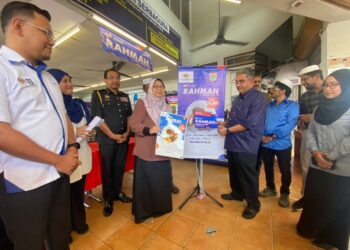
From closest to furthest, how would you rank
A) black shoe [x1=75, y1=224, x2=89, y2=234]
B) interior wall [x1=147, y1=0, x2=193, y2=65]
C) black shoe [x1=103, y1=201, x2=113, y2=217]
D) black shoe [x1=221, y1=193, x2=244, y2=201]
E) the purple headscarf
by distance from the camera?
black shoe [x1=75, y1=224, x2=89, y2=234] < the purple headscarf < black shoe [x1=103, y1=201, x2=113, y2=217] < black shoe [x1=221, y1=193, x2=244, y2=201] < interior wall [x1=147, y1=0, x2=193, y2=65]

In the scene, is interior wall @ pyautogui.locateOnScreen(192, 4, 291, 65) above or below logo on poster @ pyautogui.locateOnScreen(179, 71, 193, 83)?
above

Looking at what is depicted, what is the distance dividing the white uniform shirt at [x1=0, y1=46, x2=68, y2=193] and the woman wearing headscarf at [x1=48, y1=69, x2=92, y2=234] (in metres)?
0.76

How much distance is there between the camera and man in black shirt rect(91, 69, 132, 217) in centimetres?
208

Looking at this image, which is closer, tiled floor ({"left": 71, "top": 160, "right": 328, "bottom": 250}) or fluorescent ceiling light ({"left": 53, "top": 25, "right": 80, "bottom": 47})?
tiled floor ({"left": 71, "top": 160, "right": 328, "bottom": 250})

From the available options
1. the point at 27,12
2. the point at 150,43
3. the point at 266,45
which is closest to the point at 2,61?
the point at 27,12

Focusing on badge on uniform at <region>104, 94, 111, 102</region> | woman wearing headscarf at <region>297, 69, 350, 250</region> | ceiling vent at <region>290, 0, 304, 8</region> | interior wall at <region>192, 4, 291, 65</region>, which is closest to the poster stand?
woman wearing headscarf at <region>297, 69, 350, 250</region>

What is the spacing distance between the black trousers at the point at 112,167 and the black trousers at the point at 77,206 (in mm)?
376

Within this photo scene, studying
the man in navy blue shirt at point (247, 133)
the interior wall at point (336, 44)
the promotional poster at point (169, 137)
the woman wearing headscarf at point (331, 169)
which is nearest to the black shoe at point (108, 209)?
the promotional poster at point (169, 137)

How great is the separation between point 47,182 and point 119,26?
107 inches

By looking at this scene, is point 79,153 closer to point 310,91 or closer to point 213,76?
point 213,76

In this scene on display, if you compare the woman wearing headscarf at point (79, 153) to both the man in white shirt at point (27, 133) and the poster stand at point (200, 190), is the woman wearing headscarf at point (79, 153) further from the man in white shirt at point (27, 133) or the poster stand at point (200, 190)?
the poster stand at point (200, 190)

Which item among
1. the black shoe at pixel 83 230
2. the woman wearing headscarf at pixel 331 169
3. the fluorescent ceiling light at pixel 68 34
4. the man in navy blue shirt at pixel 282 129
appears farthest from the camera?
the fluorescent ceiling light at pixel 68 34

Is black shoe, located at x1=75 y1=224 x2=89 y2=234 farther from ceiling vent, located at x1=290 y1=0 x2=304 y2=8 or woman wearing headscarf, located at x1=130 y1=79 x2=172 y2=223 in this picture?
ceiling vent, located at x1=290 y1=0 x2=304 y2=8

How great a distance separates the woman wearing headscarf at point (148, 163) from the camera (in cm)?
184
